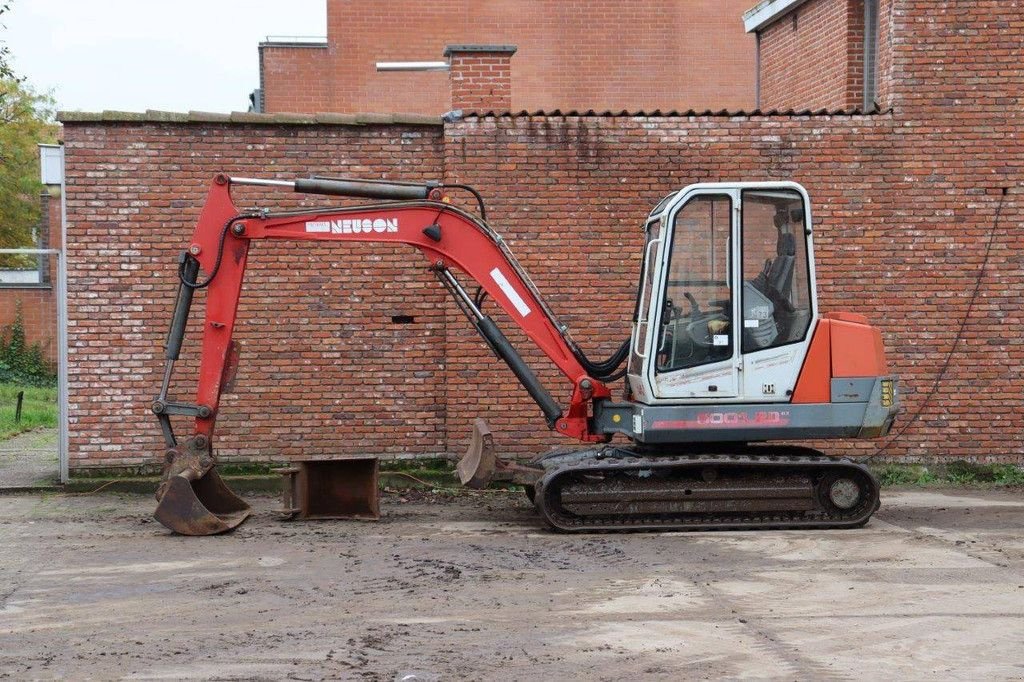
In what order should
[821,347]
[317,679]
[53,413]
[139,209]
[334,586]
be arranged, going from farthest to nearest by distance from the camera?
[53,413]
[139,209]
[821,347]
[334,586]
[317,679]

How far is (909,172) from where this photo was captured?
42.3ft

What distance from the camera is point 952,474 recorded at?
12906 millimetres

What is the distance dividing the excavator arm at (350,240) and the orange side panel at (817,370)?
1.66 m

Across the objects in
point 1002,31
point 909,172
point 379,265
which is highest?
point 1002,31

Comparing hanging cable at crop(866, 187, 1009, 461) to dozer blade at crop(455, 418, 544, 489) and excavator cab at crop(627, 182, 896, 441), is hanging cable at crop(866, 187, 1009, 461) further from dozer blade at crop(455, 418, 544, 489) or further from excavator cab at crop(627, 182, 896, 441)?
dozer blade at crop(455, 418, 544, 489)

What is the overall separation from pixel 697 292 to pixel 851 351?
4.49 ft

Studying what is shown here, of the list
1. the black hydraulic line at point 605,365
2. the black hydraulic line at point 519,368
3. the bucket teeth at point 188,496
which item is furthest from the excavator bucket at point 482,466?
the bucket teeth at point 188,496

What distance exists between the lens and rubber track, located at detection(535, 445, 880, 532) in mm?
10008

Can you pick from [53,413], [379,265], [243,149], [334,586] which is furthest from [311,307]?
[53,413]

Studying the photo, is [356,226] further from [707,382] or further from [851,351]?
[851,351]

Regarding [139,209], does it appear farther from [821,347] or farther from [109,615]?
[821,347]

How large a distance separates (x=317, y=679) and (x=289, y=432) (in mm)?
6715

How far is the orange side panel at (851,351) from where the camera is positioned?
10.1 metres

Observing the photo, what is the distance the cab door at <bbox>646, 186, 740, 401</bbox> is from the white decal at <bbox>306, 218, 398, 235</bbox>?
2.37 meters
